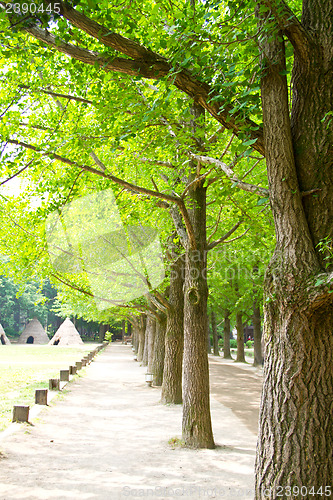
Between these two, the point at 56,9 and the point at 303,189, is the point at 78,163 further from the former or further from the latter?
the point at 303,189

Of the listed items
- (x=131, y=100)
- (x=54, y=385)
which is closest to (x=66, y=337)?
(x=54, y=385)

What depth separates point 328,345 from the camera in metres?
3.44

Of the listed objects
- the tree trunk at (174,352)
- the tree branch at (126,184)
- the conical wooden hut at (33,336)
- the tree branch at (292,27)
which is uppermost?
the tree branch at (292,27)

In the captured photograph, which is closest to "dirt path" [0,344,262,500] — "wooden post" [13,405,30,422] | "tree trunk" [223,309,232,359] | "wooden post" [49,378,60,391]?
"wooden post" [13,405,30,422]

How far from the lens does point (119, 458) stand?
6613 millimetres

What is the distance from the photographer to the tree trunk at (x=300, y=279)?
10.9 ft

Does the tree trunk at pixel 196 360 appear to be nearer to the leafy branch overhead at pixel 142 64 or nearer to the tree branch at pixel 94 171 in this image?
the tree branch at pixel 94 171

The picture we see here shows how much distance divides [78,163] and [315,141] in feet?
11.5

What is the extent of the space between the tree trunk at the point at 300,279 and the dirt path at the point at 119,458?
7.19ft

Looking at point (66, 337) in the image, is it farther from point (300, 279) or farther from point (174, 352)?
point (300, 279)

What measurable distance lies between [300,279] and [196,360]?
4550mm

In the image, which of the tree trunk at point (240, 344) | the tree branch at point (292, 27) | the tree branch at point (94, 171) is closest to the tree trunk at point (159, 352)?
the tree branch at point (94, 171)

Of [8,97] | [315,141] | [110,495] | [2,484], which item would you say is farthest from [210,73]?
[2,484]

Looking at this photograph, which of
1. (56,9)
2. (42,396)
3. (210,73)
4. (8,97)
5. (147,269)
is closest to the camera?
(56,9)
